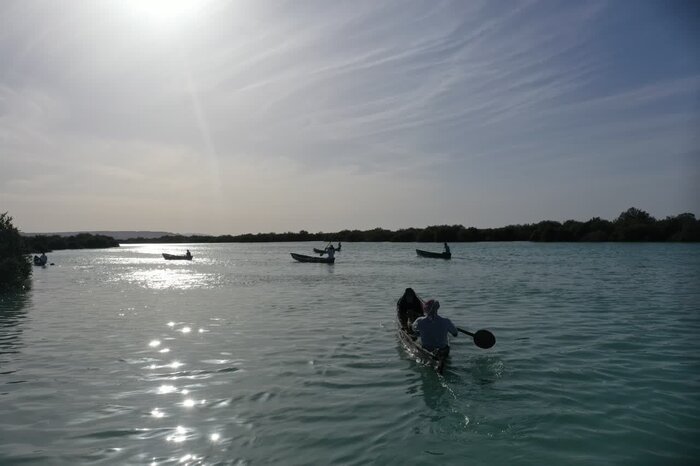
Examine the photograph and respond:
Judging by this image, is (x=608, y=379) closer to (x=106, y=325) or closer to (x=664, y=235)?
(x=106, y=325)

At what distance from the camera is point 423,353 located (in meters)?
13.0

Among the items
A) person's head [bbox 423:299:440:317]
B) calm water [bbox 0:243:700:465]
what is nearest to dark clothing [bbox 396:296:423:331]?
calm water [bbox 0:243:700:465]

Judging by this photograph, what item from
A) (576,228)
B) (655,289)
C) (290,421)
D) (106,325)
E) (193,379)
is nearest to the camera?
(290,421)

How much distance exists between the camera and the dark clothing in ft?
61.1

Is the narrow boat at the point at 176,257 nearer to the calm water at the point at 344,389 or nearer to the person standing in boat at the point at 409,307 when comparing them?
the calm water at the point at 344,389

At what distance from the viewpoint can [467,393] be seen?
35.5 ft

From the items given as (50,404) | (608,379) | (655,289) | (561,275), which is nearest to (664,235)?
(561,275)

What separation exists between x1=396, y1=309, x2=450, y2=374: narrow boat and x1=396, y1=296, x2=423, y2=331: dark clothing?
2885 millimetres

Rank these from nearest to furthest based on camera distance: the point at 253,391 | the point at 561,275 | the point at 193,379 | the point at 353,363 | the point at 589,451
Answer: the point at 589,451, the point at 253,391, the point at 193,379, the point at 353,363, the point at 561,275

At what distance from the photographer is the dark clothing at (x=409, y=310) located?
733 inches

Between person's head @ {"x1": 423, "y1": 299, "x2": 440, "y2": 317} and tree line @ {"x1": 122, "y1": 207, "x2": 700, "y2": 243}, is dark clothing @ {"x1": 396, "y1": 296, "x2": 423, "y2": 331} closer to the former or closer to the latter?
person's head @ {"x1": 423, "y1": 299, "x2": 440, "y2": 317}

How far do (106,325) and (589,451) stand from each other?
19.4 m

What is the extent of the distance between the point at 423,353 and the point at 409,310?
6.40m

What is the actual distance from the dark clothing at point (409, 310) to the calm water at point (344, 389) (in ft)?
3.16
